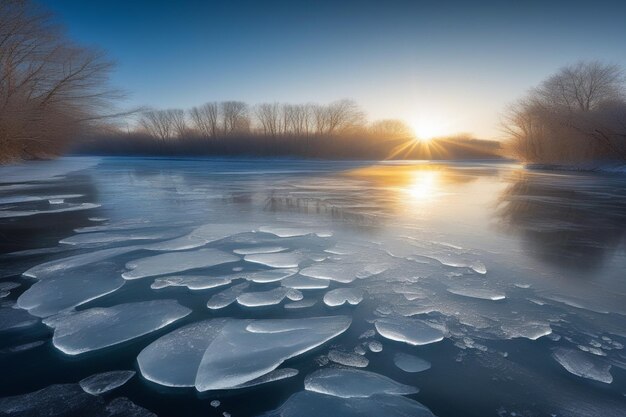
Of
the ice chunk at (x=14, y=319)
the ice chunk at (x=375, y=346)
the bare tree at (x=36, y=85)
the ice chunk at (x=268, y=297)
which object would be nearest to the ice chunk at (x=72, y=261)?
the ice chunk at (x=14, y=319)

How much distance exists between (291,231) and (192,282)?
1.90 m

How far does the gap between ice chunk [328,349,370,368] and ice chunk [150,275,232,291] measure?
1.26 metres

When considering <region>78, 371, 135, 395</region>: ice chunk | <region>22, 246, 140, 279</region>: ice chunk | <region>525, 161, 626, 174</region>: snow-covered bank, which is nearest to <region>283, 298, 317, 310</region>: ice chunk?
<region>78, 371, 135, 395</region>: ice chunk

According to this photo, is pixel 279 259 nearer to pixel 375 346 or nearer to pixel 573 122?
pixel 375 346

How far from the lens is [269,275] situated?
276 centimetres

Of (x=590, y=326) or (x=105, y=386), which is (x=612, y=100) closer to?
(x=590, y=326)

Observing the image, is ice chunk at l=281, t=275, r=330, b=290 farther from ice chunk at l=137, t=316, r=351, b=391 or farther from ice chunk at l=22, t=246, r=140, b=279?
ice chunk at l=22, t=246, r=140, b=279

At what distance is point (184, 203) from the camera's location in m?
6.68

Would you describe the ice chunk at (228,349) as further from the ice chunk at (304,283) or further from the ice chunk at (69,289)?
the ice chunk at (69,289)

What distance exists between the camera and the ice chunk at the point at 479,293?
2338mm

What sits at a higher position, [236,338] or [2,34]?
[2,34]

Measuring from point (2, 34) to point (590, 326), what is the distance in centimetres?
1680

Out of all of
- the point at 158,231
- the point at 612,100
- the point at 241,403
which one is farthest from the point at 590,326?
the point at 612,100

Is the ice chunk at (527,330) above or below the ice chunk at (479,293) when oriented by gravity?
below
